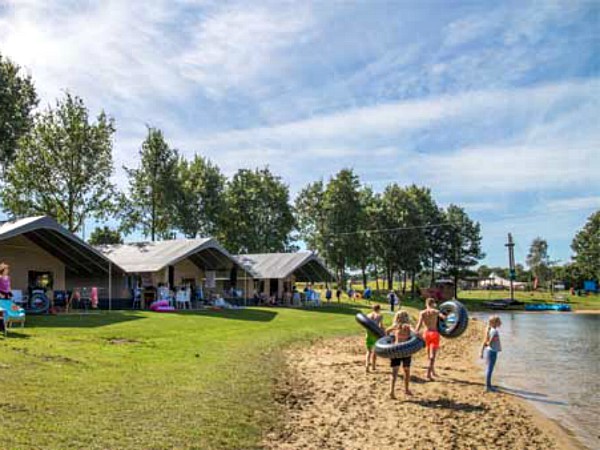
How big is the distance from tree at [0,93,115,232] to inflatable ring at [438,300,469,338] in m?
31.9

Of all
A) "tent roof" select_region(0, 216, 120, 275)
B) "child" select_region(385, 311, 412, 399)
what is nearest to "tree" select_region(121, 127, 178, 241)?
"tent roof" select_region(0, 216, 120, 275)

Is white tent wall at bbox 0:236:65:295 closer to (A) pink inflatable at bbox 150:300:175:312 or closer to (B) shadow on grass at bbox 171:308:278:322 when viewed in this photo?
(A) pink inflatable at bbox 150:300:175:312

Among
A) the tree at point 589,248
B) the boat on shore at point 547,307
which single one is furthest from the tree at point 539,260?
the boat on shore at point 547,307

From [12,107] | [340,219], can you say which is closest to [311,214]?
[340,219]

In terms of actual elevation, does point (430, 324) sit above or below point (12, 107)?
below

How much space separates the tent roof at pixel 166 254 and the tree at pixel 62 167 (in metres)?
8.28

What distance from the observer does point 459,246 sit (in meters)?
66.9

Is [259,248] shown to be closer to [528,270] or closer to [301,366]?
[301,366]

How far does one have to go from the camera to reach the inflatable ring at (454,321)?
14234mm

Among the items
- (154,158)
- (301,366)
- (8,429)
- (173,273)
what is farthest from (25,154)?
(8,429)

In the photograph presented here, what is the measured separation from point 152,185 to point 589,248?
5567cm

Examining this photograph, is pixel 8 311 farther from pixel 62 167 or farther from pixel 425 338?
pixel 62 167

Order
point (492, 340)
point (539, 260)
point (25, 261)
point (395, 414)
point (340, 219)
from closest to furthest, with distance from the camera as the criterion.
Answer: point (395, 414) < point (492, 340) < point (25, 261) < point (340, 219) < point (539, 260)

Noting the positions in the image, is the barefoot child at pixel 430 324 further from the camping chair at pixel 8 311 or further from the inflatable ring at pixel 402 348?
the camping chair at pixel 8 311
